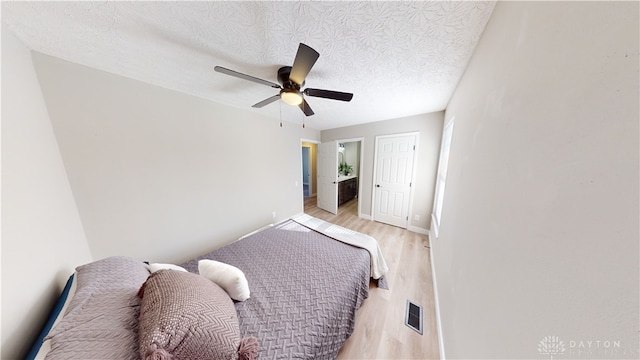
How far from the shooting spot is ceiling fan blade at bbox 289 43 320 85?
97 centimetres

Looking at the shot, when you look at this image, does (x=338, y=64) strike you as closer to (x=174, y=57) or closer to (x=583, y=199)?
(x=174, y=57)

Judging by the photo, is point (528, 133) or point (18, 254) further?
point (18, 254)

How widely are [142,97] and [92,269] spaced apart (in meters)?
1.52

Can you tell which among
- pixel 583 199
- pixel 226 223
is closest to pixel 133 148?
pixel 226 223

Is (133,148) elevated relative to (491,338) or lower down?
elevated

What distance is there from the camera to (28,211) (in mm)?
892

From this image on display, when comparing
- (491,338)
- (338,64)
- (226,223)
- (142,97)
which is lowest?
(226,223)

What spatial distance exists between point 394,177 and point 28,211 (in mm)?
3690

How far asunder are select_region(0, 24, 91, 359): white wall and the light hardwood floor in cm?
179

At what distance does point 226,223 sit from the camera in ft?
7.54

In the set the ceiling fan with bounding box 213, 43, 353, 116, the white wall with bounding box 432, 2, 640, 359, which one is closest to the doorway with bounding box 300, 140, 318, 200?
the ceiling fan with bounding box 213, 43, 353, 116

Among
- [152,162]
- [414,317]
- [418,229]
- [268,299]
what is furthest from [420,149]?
[152,162]

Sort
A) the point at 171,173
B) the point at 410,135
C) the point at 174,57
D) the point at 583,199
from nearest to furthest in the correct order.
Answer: the point at 583,199, the point at 174,57, the point at 171,173, the point at 410,135

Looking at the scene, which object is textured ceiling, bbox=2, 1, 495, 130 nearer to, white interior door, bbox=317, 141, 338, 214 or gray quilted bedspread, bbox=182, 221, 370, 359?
gray quilted bedspread, bbox=182, 221, 370, 359
